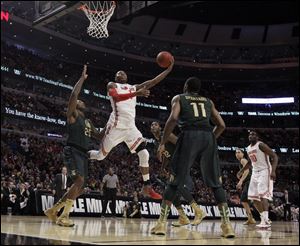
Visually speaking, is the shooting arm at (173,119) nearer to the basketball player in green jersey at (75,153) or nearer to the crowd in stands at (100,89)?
the basketball player in green jersey at (75,153)

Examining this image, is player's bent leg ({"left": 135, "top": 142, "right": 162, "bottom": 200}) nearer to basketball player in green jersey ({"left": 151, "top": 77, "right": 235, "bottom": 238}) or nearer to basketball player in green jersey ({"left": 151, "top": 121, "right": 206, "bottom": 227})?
basketball player in green jersey ({"left": 151, "top": 121, "right": 206, "bottom": 227})

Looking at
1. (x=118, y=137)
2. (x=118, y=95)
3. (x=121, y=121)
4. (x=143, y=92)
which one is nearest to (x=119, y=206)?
(x=118, y=137)

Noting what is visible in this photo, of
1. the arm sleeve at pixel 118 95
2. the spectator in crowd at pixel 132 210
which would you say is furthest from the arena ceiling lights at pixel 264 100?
the arm sleeve at pixel 118 95

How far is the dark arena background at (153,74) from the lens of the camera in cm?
2267

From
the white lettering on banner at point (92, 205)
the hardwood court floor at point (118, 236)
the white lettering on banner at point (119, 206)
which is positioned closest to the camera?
the hardwood court floor at point (118, 236)

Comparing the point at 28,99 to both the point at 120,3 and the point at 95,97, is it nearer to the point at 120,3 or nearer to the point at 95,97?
the point at 95,97

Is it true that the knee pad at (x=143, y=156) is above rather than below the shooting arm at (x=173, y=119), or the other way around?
below

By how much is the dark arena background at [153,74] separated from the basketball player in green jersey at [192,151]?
10858 millimetres

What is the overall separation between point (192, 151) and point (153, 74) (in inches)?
1150

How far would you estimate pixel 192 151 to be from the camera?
563 centimetres

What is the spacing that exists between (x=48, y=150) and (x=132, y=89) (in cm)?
1668

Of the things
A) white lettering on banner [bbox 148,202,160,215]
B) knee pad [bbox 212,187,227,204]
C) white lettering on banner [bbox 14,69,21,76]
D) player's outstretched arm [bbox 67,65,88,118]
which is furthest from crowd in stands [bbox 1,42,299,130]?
knee pad [bbox 212,187,227,204]

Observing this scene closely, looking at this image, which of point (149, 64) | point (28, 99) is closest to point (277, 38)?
point (149, 64)

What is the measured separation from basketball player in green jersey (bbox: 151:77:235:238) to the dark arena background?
1086 centimetres
